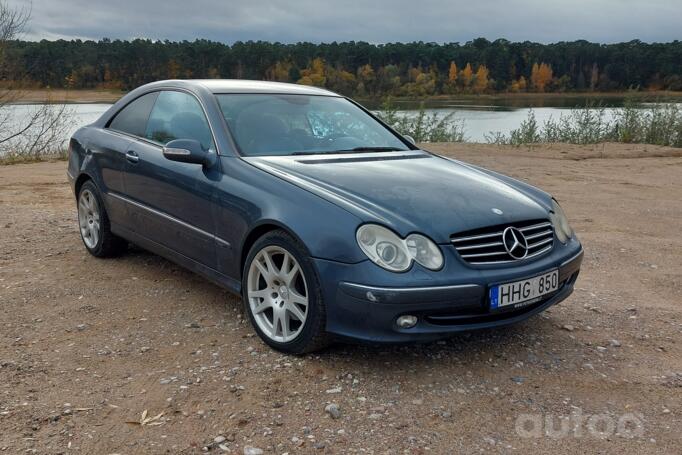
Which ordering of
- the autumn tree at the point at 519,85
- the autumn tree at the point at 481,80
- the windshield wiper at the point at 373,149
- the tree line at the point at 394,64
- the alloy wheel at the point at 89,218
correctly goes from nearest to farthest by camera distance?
the windshield wiper at the point at 373,149 → the alloy wheel at the point at 89,218 → the tree line at the point at 394,64 → the autumn tree at the point at 481,80 → the autumn tree at the point at 519,85

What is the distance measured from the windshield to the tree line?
2904 centimetres

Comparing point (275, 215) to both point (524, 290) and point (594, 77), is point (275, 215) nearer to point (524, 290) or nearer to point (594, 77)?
point (524, 290)

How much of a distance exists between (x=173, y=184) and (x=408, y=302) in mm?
2001

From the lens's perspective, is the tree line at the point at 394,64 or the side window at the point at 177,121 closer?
the side window at the point at 177,121

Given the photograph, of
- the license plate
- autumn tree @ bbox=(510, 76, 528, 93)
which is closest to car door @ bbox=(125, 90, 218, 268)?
the license plate

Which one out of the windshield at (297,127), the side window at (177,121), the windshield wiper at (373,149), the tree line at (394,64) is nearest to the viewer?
the windshield at (297,127)

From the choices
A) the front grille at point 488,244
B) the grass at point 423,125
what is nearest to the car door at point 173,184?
the front grille at point 488,244

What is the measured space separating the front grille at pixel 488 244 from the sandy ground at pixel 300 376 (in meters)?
0.61

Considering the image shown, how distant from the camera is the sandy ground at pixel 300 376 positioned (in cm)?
277

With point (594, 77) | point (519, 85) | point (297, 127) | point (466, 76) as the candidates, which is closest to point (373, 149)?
point (297, 127)

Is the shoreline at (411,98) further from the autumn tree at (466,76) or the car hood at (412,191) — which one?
the car hood at (412,191)

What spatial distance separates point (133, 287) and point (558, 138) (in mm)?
15668

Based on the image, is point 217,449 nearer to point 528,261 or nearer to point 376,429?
point 376,429

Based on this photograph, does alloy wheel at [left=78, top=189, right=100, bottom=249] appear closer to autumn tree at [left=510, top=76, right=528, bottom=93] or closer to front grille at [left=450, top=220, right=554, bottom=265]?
front grille at [left=450, top=220, right=554, bottom=265]
